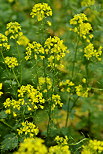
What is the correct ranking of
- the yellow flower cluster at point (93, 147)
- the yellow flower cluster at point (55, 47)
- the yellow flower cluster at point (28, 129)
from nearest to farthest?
the yellow flower cluster at point (93, 147)
the yellow flower cluster at point (28, 129)
the yellow flower cluster at point (55, 47)

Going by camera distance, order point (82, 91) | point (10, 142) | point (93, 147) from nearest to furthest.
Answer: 1. point (93, 147)
2. point (10, 142)
3. point (82, 91)

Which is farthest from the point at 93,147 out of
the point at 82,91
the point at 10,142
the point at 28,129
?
the point at 82,91

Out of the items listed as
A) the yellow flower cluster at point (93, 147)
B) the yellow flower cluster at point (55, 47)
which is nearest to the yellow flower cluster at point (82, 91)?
the yellow flower cluster at point (55, 47)

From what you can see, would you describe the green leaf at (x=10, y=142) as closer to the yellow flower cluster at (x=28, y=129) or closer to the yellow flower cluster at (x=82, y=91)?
the yellow flower cluster at (x=28, y=129)

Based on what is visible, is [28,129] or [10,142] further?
[10,142]

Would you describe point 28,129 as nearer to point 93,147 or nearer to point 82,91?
point 93,147

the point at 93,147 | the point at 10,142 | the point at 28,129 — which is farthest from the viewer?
the point at 10,142

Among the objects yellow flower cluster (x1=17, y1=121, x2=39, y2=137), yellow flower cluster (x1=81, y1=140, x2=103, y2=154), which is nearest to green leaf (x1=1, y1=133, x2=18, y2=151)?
yellow flower cluster (x1=17, y1=121, x2=39, y2=137)

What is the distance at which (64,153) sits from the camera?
2.58m

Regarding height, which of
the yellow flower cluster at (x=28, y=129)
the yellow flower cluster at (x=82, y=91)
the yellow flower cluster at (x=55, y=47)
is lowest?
the yellow flower cluster at (x=28, y=129)

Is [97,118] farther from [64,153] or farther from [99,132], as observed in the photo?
[64,153]

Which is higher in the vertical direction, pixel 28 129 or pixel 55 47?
pixel 55 47

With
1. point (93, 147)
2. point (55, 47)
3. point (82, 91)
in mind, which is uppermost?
point (55, 47)

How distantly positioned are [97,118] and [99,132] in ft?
0.89
